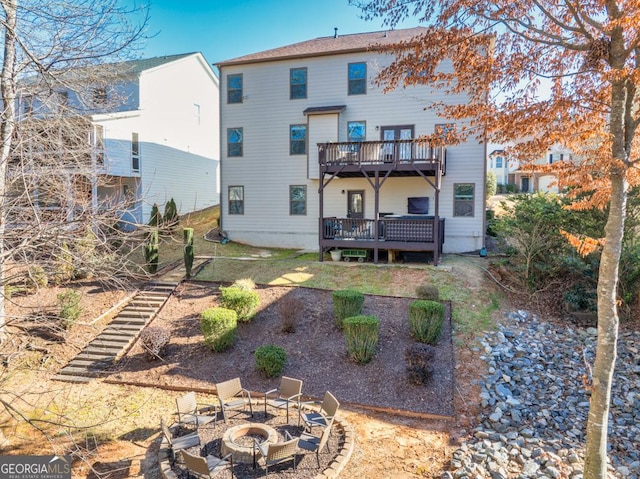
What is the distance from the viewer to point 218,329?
10656 mm

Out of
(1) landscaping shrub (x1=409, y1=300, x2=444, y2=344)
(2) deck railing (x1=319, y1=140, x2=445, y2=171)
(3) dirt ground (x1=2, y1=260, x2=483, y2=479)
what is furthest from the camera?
(2) deck railing (x1=319, y1=140, x2=445, y2=171)

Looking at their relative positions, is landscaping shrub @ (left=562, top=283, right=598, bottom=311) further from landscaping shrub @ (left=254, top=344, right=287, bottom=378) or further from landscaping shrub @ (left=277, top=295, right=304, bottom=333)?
landscaping shrub @ (left=254, top=344, right=287, bottom=378)

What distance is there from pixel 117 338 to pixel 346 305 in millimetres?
7099

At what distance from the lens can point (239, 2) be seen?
1416 centimetres

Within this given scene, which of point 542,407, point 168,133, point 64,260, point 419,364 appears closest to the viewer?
point 64,260

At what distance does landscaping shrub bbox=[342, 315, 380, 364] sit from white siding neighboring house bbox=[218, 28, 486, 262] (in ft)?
19.8

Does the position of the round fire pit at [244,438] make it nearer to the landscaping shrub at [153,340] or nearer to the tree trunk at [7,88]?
the tree trunk at [7,88]

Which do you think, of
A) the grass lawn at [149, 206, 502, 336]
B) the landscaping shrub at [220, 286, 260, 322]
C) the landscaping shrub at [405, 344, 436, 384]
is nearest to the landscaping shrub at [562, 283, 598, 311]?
the grass lawn at [149, 206, 502, 336]

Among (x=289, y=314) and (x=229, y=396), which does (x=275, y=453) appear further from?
(x=289, y=314)

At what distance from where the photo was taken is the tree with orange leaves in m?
5.48

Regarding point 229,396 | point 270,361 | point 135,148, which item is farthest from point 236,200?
point 229,396

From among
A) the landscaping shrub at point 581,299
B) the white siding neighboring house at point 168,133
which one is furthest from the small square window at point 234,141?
the landscaping shrub at point 581,299

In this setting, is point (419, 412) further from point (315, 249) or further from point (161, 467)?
point (315, 249)

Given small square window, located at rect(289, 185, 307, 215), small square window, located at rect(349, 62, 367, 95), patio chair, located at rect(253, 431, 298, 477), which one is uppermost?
small square window, located at rect(349, 62, 367, 95)
